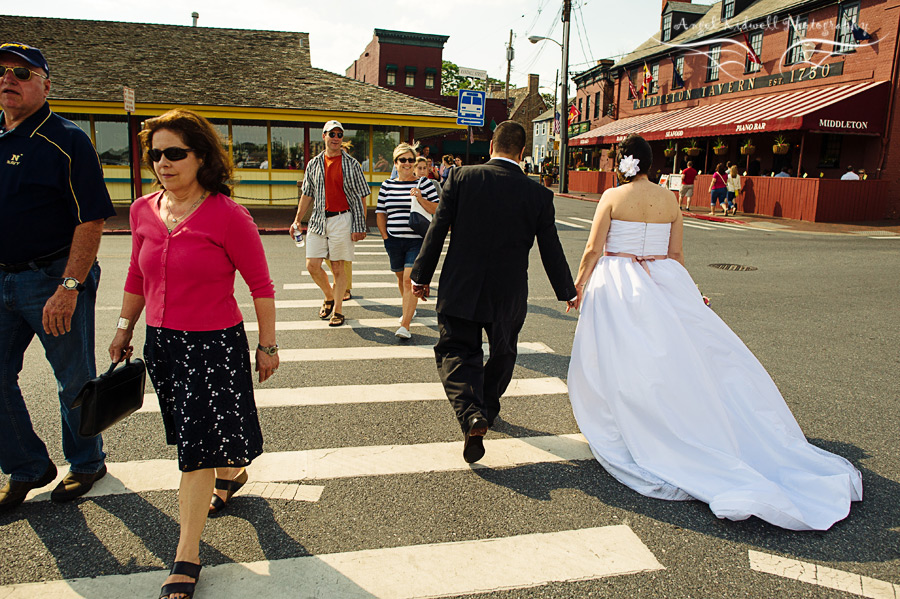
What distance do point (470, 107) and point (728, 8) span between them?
17.5 metres

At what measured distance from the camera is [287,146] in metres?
21.5

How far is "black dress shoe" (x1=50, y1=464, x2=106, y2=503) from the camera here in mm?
3288

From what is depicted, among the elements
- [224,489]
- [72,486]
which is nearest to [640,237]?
[224,489]

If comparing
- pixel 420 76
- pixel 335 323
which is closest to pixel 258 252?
pixel 335 323

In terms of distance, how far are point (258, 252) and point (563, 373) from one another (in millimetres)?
3453

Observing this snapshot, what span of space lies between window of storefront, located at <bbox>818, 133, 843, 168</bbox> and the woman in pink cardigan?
24557mm

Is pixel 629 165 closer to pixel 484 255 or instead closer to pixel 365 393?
pixel 484 255

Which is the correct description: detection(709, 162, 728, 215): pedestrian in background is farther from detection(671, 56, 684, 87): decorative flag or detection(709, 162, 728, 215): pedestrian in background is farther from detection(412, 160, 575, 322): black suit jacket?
detection(412, 160, 575, 322): black suit jacket

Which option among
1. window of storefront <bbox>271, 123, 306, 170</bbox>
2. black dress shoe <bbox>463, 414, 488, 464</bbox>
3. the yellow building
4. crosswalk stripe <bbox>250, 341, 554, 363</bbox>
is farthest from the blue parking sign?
black dress shoe <bbox>463, 414, 488, 464</bbox>

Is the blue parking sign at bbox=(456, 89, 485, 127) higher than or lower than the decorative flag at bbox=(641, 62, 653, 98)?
lower

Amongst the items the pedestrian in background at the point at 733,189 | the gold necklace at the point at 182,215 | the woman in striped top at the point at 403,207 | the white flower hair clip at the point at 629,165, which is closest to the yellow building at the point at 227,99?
the pedestrian in background at the point at 733,189

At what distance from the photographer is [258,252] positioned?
2809 millimetres

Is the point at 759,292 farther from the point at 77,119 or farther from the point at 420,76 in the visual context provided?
the point at 420,76

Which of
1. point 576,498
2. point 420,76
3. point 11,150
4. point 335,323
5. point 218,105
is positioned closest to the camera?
point 11,150
